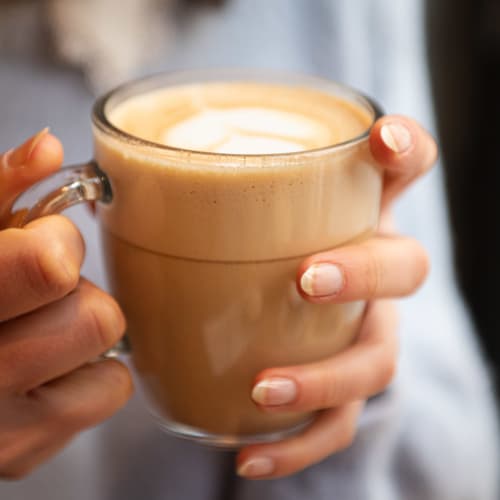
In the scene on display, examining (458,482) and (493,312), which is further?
(493,312)

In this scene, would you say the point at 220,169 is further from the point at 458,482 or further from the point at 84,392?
the point at 458,482

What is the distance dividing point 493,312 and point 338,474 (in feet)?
3.38

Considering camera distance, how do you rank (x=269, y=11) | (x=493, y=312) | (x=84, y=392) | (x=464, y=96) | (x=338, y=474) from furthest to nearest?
(x=464, y=96), (x=493, y=312), (x=269, y=11), (x=338, y=474), (x=84, y=392)

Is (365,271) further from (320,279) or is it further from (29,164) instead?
(29,164)

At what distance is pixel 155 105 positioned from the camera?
2.22 feet

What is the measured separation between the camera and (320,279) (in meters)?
0.54

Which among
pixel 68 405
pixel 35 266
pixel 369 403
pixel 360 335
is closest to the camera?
pixel 35 266

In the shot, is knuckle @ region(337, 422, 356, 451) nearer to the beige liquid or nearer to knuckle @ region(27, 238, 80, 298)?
the beige liquid

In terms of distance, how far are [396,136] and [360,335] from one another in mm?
245

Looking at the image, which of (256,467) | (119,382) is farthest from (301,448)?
(119,382)

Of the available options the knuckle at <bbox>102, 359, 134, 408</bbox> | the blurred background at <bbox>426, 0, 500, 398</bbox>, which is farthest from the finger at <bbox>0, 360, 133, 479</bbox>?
the blurred background at <bbox>426, 0, 500, 398</bbox>

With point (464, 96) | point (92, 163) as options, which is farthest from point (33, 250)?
point (464, 96)

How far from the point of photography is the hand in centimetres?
56

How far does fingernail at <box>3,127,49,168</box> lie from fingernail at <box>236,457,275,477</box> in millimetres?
343
